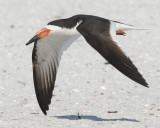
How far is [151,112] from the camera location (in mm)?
6891

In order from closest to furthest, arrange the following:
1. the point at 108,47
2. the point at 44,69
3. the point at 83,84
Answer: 1. the point at 108,47
2. the point at 44,69
3. the point at 83,84

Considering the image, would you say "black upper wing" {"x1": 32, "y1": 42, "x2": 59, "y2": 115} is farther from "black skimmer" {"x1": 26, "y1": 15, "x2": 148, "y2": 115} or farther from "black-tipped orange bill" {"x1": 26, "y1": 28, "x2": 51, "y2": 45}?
"black-tipped orange bill" {"x1": 26, "y1": 28, "x2": 51, "y2": 45}

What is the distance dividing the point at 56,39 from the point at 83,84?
5.02 ft

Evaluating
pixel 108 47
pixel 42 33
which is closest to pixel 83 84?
pixel 42 33

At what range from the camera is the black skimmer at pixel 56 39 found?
5.99 meters

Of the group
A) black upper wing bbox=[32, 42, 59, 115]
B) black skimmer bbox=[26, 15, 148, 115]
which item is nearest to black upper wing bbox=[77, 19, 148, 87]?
black skimmer bbox=[26, 15, 148, 115]

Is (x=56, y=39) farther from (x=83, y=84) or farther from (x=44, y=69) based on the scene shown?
(x=83, y=84)

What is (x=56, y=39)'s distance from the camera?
7277 millimetres

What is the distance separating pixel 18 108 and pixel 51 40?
1198 mm

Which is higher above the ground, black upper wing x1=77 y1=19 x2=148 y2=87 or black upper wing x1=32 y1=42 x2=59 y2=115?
black upper wing x1=77 y1=19 x2=148 y2=87

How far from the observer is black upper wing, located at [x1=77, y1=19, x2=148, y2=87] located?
545 centimetres

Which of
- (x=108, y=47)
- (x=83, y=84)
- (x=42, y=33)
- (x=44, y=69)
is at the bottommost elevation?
(x=83, y=84)

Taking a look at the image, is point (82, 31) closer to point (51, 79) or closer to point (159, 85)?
point (51, 79)

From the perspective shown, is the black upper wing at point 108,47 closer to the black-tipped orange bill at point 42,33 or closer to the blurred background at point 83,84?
the black-tipped orange bill at point 42,33
